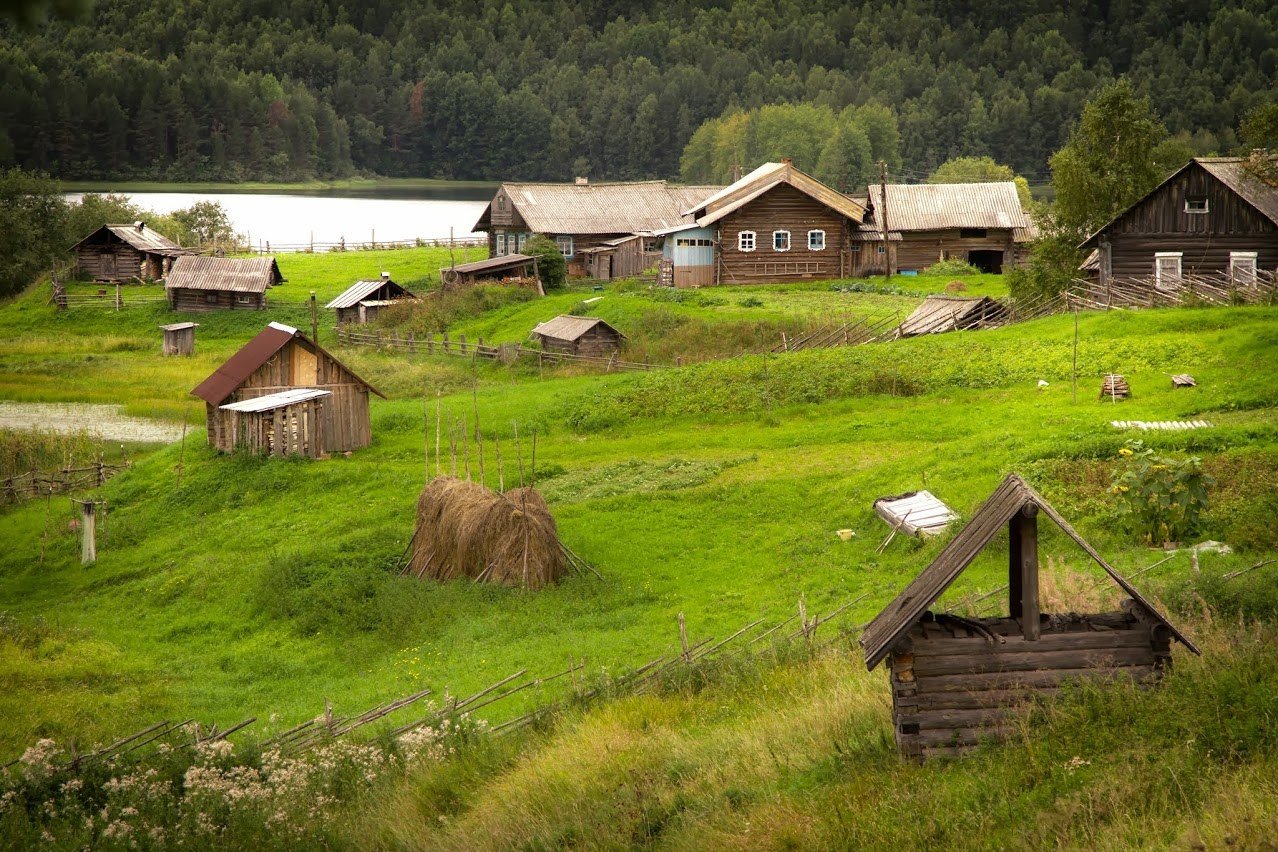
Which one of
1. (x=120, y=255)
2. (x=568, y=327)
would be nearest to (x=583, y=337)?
(x=568, y=327)

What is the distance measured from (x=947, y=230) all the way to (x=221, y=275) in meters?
35.7

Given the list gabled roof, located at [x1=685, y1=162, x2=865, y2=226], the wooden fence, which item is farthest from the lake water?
the wooden fence

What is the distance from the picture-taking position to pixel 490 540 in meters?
27.1

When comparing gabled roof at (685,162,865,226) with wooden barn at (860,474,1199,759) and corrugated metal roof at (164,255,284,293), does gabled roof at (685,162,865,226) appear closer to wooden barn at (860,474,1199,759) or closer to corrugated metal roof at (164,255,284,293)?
corrugated metal roof at (164,255,284,293)

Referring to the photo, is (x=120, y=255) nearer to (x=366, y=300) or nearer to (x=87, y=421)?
(x=366, y=300)

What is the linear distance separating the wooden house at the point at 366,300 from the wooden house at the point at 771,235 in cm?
1366

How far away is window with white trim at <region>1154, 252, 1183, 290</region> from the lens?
45.2 m

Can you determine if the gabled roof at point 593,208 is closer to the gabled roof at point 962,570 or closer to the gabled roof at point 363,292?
the gabled roof at point 363,292

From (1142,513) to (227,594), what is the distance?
17855mm

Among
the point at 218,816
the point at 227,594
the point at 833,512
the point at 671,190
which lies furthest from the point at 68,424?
the point at 671,190

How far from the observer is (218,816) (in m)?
15.2

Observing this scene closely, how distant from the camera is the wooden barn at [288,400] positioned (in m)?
37.7

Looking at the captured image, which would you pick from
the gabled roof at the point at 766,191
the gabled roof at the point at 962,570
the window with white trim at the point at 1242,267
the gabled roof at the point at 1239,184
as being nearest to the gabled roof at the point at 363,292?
the gabled roof at the point at 766,191

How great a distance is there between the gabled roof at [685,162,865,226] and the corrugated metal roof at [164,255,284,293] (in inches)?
842
